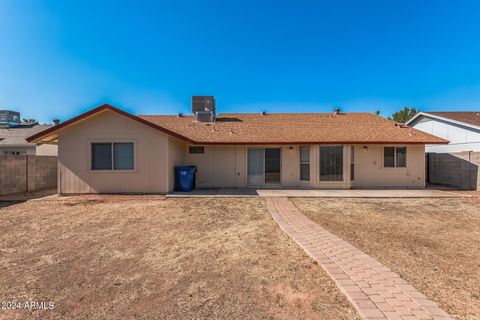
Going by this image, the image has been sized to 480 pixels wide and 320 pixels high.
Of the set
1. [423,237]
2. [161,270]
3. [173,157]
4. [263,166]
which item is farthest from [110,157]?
[423,237]

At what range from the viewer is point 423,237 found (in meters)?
4.84

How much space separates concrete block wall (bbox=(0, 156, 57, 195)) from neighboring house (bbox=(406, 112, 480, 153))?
2307 cm

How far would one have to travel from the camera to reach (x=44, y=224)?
19.1ft

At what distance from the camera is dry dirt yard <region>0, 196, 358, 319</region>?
8.43 ft

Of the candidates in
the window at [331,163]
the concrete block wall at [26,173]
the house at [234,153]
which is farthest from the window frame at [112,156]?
the window at [331,163]

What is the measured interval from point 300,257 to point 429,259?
2.14 meters

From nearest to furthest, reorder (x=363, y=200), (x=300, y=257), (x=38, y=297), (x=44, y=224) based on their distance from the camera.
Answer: (x=38, y=297)
(x=300, y=257)
(x=44, y=224)
(x=363, y=200)

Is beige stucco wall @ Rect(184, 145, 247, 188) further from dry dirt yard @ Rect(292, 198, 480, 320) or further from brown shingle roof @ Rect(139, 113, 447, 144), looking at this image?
dry dirt yard @ Rect(292, 198, 480, 320)

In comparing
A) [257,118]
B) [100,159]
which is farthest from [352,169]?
[100,159]

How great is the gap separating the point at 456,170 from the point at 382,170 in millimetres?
4016

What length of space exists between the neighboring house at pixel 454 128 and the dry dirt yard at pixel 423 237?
6022 mm

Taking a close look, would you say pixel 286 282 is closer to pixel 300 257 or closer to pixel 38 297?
pixel 300 257

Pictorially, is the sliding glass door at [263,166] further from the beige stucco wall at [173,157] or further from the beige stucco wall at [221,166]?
the beige stucco wall at [173,157]

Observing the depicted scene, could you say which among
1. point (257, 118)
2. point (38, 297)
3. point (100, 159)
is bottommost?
point (38, 297)
